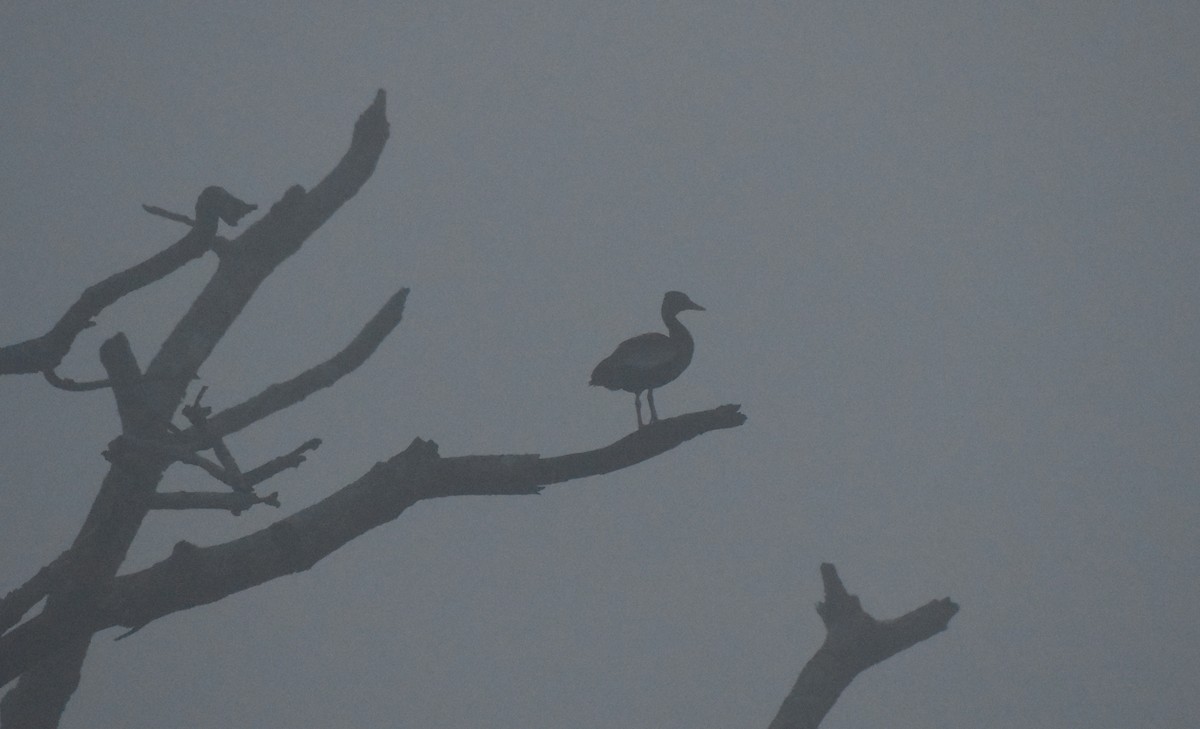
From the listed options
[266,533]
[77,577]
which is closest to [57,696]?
[77,577]

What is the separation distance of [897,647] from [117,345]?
595cm

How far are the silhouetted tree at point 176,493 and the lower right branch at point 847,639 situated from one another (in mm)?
2330

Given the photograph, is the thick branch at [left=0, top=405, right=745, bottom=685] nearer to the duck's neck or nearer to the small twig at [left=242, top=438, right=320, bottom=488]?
the small twig at [left=242, top=438, right=320, bottom=488]

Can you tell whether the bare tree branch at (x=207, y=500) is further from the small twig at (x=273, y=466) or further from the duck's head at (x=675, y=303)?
the duck's head at (x=675, y=303)

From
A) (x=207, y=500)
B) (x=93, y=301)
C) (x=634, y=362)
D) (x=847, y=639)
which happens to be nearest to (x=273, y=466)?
(x=207, y=500)

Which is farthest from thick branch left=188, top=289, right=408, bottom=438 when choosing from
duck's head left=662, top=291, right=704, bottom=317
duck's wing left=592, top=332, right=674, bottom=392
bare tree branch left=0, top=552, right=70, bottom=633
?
duck's head left=662, top=291, right=704, bottom=317

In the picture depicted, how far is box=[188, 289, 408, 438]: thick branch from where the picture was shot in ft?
22.3

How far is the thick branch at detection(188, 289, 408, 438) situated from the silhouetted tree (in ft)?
0.05

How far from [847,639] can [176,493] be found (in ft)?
16.7

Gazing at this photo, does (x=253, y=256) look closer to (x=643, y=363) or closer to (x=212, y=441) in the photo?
(x=212, y=441)

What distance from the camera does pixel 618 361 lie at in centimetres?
1002

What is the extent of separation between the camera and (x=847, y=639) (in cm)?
797

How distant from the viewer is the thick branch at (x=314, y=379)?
6785 mm

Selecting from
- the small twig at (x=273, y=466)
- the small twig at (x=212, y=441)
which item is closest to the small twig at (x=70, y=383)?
the small twig at (x=212, y=441)
